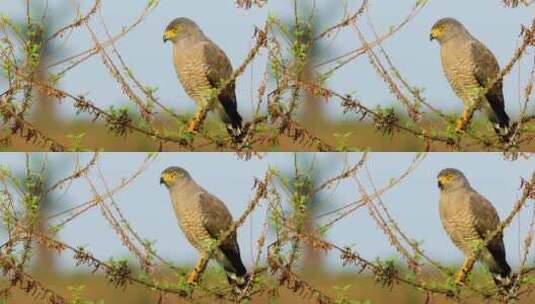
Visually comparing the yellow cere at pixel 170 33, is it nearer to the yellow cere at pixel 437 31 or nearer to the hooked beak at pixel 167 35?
the hooked beak at pixel 167 35

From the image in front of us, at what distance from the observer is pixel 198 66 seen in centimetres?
512

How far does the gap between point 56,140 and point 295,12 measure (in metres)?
1.35

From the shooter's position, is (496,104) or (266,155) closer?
(266,155)

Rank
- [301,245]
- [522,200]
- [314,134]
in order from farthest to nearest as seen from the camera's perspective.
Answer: [314,134] → [301,245] → [522,200]

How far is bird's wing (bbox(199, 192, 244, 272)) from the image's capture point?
15.9 ft

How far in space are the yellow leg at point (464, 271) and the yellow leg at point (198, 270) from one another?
1.20 m

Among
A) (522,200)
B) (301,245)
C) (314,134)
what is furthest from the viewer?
(314,134)

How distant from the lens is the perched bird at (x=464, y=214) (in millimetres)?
4980

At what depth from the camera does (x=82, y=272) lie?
4.93m

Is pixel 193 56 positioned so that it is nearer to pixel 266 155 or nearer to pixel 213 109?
pixel 213 109

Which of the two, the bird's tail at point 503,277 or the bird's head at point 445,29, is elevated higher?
the bird's head at point 445,29

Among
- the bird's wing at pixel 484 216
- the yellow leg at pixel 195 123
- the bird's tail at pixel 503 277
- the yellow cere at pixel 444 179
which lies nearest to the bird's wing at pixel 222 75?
the yellow leg at pixel 195 123

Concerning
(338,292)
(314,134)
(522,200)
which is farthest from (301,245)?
(522,200)

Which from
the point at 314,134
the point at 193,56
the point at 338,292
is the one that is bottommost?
the point at 338,292
